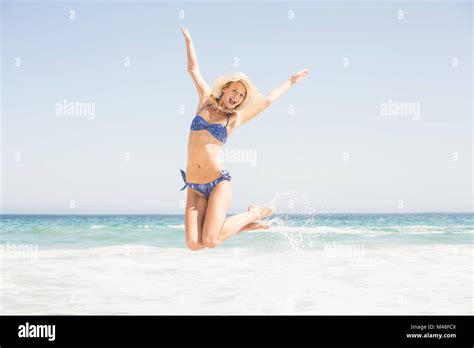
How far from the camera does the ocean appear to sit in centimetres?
948

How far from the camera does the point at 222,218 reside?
623cm

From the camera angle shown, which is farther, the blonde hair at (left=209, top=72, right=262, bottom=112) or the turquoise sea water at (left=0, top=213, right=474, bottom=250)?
the turquoise sea water at (left=0, top=213, right=474, bottom=250)

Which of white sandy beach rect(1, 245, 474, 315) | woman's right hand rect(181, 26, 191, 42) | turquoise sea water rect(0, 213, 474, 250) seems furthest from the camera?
turquoise sea water rect(0, 213, 474, 250)

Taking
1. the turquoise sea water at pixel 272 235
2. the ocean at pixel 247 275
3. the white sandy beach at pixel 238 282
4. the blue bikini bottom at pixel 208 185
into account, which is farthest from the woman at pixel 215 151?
the turquoise sea water at pixel 272 235

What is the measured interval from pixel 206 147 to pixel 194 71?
0.88 m

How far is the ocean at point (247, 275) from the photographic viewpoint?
9477 mm

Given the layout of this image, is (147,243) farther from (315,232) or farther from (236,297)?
(236,297)

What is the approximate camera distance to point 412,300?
10.1 m

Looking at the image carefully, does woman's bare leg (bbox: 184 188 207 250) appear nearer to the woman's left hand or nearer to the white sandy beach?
the woman's left hand

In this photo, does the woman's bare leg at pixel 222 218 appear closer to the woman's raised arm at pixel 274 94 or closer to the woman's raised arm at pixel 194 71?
the woman's raised arm at pixel 274 94

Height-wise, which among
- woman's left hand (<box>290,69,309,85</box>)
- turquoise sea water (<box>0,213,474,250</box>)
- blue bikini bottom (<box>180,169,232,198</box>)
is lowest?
turquoise sea water (<box>0,213,474,250</box>)

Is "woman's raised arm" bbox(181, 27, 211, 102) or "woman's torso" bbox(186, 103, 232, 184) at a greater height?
"woman's raised arm" bbox(181, 27, 211, 102)

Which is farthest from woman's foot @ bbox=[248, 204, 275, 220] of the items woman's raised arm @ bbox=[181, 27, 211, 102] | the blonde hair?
woman's raised arm @ bbox=[181, 27, 211, 102]

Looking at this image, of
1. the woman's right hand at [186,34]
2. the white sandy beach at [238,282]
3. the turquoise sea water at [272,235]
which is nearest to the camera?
the woman's right hand at [186,34]
